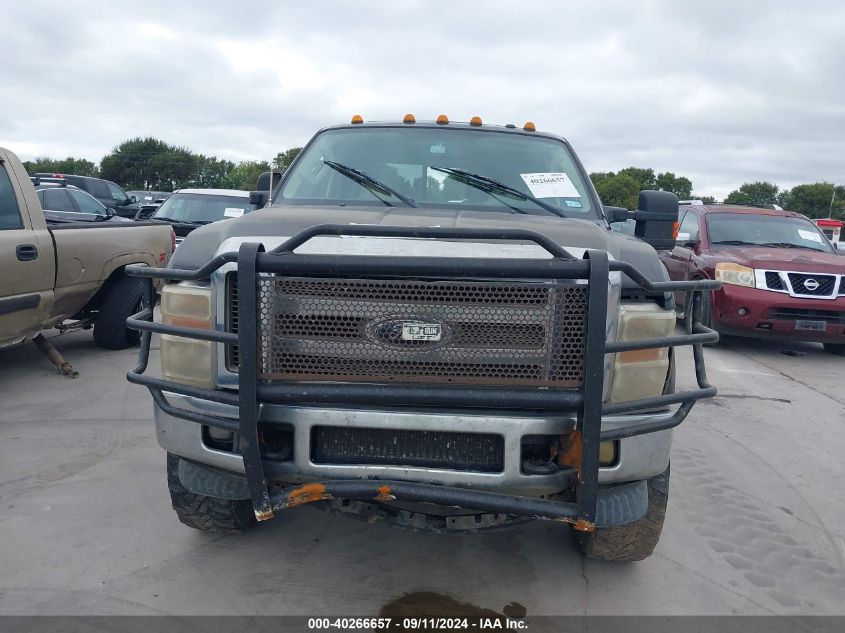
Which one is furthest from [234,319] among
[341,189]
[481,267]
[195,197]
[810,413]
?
[195,197]

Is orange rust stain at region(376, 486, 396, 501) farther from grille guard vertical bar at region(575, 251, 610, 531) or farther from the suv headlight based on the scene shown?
the suv headlight

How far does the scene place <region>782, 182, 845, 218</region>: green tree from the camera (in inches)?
2590

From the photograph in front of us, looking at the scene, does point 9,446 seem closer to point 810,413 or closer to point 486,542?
point 486,542

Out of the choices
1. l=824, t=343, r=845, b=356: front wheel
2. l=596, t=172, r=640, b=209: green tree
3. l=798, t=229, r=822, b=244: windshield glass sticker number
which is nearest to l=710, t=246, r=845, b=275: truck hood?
l=798, t=229, r=822, b=244: windshield glass sticker number

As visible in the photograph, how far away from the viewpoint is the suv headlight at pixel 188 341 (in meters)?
2.58

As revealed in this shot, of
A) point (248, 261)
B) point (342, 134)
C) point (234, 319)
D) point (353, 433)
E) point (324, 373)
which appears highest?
point (342, 134)

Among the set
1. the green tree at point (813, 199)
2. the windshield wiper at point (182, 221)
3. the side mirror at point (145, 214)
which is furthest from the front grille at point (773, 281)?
the green tree at point (813, 199)

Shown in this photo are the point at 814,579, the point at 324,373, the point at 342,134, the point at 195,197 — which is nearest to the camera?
the point at 324,373

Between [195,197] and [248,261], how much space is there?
9.26m

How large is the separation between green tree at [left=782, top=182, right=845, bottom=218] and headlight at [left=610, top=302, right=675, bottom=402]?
69.7m

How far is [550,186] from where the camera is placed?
388 centimetres

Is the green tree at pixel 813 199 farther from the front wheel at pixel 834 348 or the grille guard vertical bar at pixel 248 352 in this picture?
the grille guard vertical bar at pixel 248 352

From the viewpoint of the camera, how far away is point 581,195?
3.94 m

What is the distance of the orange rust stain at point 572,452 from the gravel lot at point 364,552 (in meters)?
0.68
